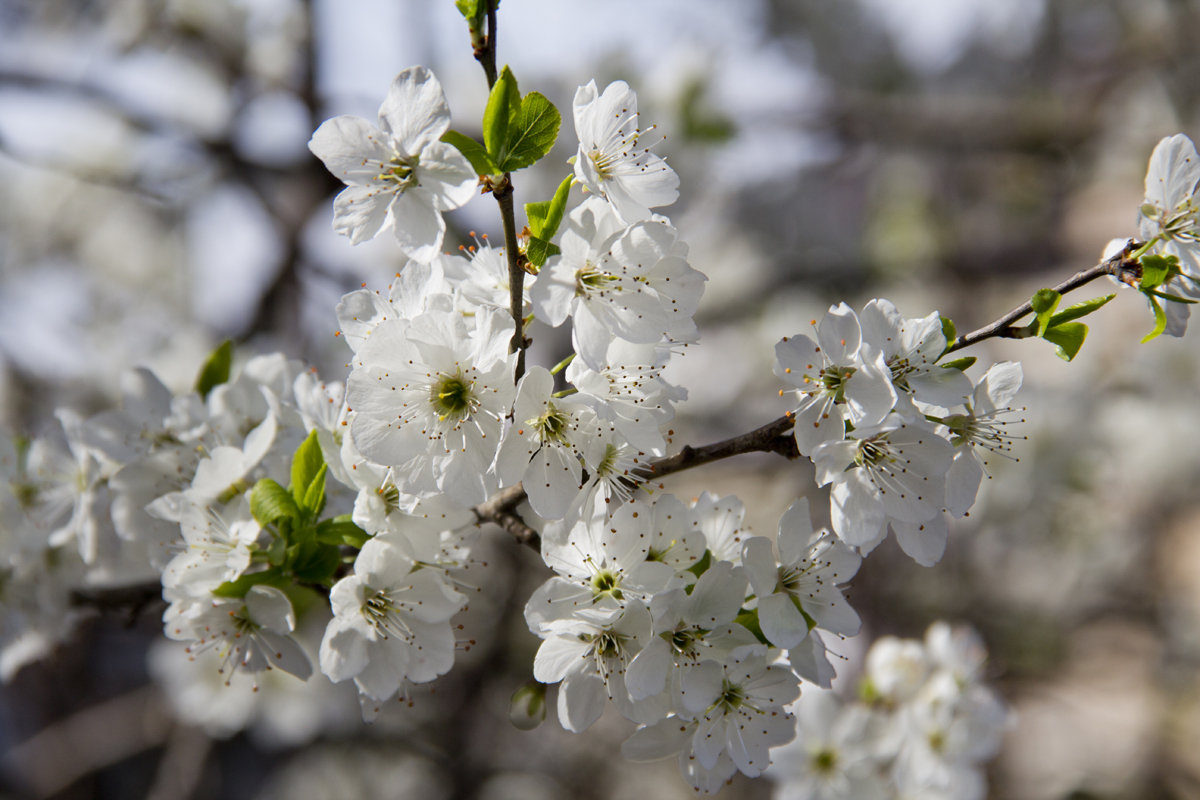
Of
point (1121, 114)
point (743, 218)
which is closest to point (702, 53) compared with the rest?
point (743, 218)

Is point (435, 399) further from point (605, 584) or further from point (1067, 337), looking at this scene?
point (1067, 337)

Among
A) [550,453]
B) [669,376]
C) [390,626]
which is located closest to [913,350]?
[550,453]

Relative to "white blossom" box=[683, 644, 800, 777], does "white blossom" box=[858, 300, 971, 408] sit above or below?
above

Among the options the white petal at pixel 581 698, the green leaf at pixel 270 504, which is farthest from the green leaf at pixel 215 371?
the white petal at pixel 581 698

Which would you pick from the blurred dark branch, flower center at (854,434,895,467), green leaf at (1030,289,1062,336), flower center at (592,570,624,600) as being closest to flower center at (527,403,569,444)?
flower center at (592,570,624,600)

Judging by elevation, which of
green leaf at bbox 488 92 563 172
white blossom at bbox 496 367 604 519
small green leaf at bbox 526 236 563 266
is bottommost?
white blossom at bbox 496 367 604 519

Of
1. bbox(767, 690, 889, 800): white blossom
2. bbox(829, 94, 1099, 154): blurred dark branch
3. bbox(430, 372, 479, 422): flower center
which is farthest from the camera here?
bbox(829, 94, 1099, 154): blurred dark branch

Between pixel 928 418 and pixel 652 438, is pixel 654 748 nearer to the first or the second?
pixel 652 438

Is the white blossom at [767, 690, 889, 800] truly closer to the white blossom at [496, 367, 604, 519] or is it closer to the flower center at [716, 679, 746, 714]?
the flower center at [716, 679, 746, 714]
